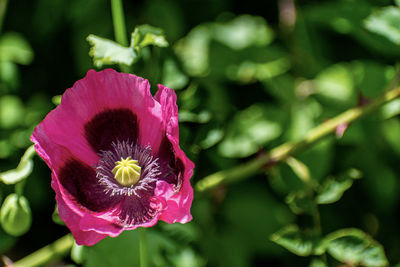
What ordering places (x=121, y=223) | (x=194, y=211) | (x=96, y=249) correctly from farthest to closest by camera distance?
1. (x=194, y=211)
2. (x=96, y=249)
3. (x=121, y=223)

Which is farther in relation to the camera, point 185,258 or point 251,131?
point 251,131

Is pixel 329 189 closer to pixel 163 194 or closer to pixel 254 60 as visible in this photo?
pixel 163 194

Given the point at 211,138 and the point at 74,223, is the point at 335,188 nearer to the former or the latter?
the point at 211,138

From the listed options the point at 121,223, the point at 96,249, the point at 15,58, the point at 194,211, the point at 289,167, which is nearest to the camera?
the point at 121,223

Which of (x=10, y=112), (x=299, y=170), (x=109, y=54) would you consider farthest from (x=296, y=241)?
(x=10, y=112)

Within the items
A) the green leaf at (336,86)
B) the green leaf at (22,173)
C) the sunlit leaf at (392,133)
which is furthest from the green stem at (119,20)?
the sunlit leaf at (392,133)

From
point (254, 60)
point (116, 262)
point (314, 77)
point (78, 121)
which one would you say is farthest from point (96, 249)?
point (314, 77)

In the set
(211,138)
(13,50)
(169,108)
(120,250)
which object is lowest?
(120,250)
